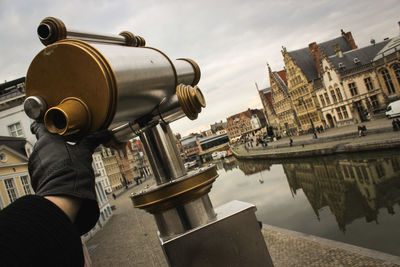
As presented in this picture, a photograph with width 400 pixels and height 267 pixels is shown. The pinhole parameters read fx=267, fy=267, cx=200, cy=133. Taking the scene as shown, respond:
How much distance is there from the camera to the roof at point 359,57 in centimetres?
3803

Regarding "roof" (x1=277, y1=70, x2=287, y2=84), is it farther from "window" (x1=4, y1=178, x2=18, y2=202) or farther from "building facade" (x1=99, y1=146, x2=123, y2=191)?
"window" (x1=4, y1=178, x2=18, y2=202)

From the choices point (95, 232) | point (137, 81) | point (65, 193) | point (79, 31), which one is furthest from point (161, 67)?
point (95, 232)

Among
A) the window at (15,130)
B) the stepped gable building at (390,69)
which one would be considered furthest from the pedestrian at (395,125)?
the window at (15,130)

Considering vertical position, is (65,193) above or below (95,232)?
above

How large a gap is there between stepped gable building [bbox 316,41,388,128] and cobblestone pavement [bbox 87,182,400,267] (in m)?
31.4

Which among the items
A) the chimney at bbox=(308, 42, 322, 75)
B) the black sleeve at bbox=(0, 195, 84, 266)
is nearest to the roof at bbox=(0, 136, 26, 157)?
the black sleeve at bbox=(0, 195, 84, 266)

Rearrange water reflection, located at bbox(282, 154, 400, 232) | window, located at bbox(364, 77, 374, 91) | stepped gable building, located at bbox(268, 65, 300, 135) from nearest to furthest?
water reflection, located at bbox(282, 154, 400, 232) < window, located at bbox(364, 77, 374, 91) < stepped gable building, located at bbox(268, 65, 300, 135)

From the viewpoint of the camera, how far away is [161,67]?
1.20 m

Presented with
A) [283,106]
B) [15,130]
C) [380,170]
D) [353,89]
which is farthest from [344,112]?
[15,130]

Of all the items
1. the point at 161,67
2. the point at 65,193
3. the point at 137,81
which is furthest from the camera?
the point at 161,67

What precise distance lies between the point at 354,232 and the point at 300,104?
1589 inches

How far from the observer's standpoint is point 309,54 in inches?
1876

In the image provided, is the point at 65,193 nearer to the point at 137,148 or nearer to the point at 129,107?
the point at 129,107

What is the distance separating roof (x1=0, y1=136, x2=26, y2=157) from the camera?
55.6 feet
